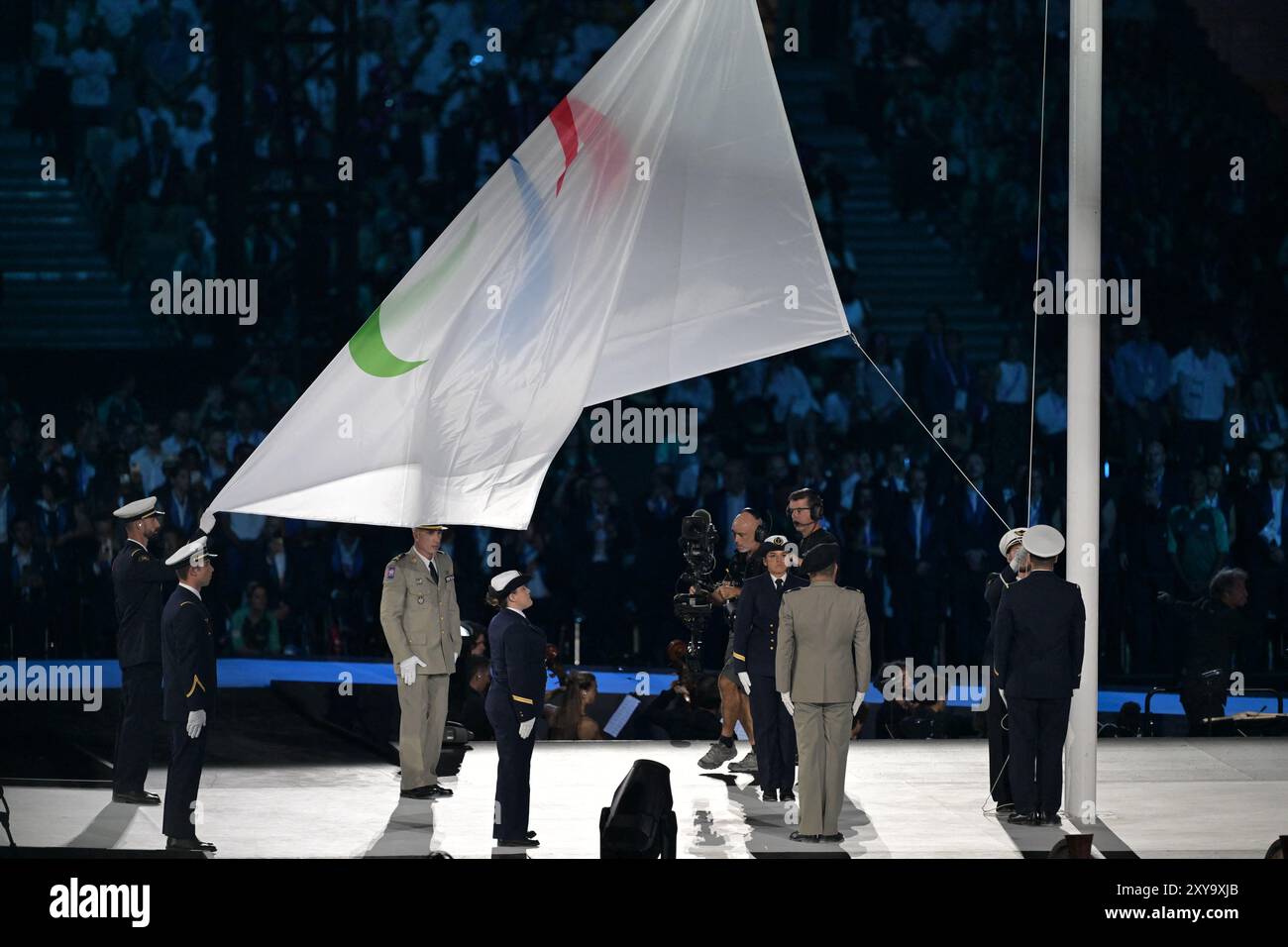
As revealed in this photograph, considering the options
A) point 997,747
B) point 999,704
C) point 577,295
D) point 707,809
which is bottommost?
point 707,809

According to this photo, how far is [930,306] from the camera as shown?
19812 millimetres

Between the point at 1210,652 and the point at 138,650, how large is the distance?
26.3ft

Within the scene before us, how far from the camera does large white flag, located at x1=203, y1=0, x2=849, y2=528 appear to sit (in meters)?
10.4

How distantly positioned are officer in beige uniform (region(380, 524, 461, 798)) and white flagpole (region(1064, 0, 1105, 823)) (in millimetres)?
3918

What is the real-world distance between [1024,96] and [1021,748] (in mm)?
10955

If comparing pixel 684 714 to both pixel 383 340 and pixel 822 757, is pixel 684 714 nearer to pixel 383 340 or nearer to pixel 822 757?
pixel 822 757

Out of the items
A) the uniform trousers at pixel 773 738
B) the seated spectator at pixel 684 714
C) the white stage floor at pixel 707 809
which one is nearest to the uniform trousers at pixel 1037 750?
the white stage floor at pixel 707 809


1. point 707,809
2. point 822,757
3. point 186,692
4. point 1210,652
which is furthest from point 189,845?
point 1210,652

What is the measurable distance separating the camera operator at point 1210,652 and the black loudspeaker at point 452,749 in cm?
559

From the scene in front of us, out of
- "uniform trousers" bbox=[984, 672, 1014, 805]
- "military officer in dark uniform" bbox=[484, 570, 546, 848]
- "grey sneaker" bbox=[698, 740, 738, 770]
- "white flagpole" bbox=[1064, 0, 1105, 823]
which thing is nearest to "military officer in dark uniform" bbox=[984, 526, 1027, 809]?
"uniform trousers" bbox=[984, 672, 1014, 805]

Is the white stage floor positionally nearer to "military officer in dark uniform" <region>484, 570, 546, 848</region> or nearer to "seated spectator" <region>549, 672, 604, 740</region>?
"military officer in dark uniform" <region>484, 570, 546, 848</region>

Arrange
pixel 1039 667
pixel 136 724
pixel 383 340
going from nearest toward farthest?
pixel 383 340, pixel 1039 667, pixel 136 724

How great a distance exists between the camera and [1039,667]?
1105 cm
